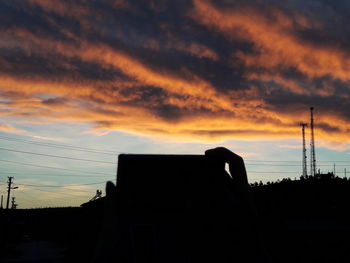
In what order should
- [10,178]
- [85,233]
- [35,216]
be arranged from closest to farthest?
[85,233]
[35,216]
[10,178]

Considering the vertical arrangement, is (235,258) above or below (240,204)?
below

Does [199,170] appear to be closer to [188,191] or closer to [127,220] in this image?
[188,191]

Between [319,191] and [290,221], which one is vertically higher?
[319,191]

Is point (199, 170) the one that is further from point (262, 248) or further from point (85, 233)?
point (85, 233)

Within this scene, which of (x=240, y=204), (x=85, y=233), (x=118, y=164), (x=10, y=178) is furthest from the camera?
(x=10, y=178)

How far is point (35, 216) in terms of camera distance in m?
80.8

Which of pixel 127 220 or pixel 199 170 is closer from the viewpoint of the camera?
pixel 127 220

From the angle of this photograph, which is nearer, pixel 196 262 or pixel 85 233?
pixel 196 262

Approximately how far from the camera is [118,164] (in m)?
12.5

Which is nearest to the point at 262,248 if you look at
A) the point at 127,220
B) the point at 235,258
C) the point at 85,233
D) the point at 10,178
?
the point at 235,258

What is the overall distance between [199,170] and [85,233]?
49.2ft

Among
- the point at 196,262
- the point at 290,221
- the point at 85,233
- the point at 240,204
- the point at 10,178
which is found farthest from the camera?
the point at 10,178

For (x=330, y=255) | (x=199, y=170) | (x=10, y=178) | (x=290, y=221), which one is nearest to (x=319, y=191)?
(x=290, y=221)

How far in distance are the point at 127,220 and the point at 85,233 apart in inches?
603
